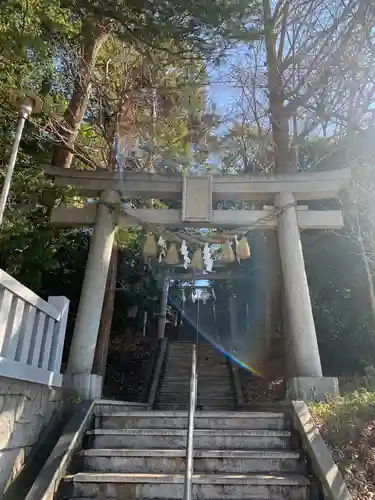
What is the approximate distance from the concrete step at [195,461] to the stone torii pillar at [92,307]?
1818 millimetres

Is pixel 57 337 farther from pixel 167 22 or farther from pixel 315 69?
pixel 315 69

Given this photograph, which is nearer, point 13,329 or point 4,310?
point 4,310

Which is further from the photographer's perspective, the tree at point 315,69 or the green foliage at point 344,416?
the tree at point 315,69

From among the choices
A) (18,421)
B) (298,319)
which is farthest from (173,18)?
(18,421)

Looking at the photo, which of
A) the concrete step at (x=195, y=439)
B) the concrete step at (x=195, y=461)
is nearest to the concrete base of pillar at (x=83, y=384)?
the concrete step at (x=195, y=439)

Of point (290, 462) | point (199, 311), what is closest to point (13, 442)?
point (290, 462)

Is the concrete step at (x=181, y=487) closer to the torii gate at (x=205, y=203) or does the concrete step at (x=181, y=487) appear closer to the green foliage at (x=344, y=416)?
the green foliage at (x=344, y=416)

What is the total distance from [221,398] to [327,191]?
5.21 m

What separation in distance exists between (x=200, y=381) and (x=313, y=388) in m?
5.24

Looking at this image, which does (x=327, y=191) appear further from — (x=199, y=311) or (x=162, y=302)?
(x=199, y=311)

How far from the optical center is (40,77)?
813cm

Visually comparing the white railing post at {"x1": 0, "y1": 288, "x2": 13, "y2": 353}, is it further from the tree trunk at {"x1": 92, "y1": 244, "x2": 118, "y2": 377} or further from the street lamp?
the tree trunk at {"x1": 92, "y1": 244, "x2": 118, "y2": 377}

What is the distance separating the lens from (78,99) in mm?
9195

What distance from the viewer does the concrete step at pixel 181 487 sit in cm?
381
